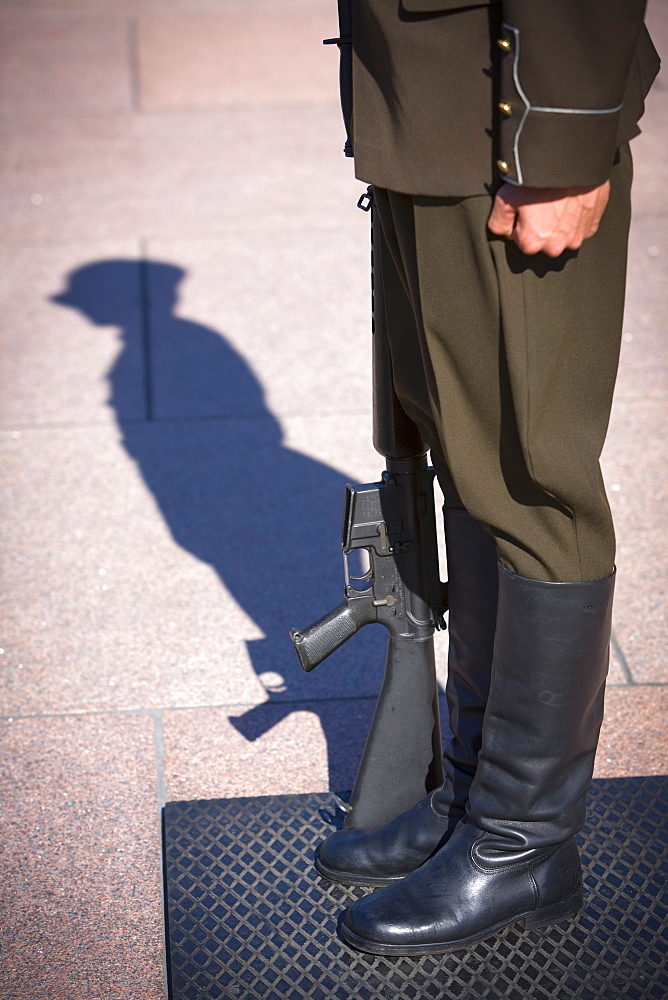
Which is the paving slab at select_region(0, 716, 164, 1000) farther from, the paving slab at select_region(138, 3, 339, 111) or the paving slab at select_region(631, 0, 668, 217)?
the paving slab at select_region(138, 3, 339, 111)

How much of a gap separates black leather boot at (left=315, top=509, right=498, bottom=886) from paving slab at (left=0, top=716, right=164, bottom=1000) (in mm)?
347

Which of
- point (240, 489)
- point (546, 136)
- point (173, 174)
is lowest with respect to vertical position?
point (240, 489)

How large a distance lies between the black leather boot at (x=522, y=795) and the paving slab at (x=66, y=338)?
2.09m

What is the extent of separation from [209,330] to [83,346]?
17.6 inches

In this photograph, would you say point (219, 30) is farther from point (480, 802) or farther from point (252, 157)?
point (480, 802)

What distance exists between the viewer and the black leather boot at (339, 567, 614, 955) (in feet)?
5.36

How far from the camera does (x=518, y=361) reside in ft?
4.83

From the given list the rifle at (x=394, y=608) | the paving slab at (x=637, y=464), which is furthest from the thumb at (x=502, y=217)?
the paving slab at (x=637, y=464)

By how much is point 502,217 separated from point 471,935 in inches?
44.2

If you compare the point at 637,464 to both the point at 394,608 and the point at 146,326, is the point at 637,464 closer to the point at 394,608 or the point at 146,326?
the point at 394,608

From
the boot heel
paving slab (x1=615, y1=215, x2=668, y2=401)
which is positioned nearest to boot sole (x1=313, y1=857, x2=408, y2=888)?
the boot heel

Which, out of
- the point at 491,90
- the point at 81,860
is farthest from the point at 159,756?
the point at 491,90

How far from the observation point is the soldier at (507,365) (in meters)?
1.37

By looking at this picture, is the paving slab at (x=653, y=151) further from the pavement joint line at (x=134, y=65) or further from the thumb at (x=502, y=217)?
the thumb at (x=502, y=217)
